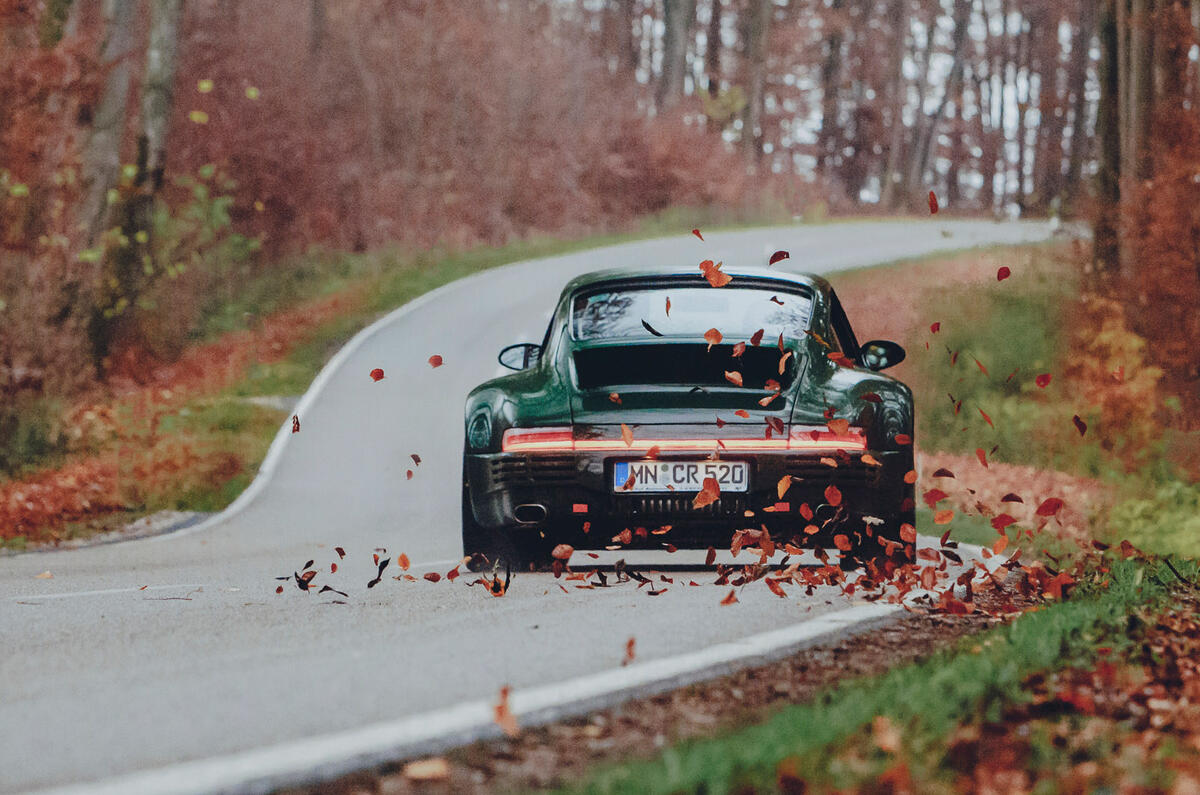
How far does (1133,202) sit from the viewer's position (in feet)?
63.7

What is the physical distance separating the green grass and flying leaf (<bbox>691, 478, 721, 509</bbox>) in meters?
1.49

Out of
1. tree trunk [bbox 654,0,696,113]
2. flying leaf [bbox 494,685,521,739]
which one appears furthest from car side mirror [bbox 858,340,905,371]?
tree trunk [bbox 654,0,696,113]

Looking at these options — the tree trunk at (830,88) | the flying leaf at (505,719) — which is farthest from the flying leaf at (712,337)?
the tree trunk at (830,88)

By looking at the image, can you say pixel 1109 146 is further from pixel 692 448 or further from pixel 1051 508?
pixel 692 448

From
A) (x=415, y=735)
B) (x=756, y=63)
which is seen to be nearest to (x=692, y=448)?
(x=415, y=735)

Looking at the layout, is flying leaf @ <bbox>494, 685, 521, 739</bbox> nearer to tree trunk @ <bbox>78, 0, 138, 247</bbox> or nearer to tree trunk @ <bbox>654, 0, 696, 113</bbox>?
tree trunk @ <bbox>78, 0, 138, 247</bbox>

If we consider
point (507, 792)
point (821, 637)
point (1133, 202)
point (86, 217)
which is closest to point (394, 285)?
point (86, 217)

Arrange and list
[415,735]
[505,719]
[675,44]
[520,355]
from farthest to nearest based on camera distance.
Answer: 1. [675,44]
2. [520,355]
3. [505,719]
4. [415,735]

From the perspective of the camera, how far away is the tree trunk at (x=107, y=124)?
2091 cm

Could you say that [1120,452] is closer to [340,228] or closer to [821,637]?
[821,637]

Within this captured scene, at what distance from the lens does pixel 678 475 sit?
287 inches

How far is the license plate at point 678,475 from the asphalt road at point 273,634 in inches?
21.6

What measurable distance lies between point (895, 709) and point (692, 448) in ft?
9.18

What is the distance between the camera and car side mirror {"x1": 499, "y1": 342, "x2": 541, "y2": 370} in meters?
8.63
